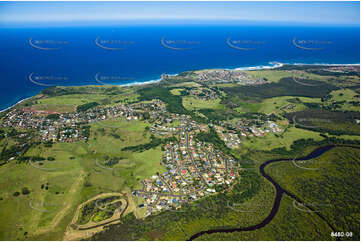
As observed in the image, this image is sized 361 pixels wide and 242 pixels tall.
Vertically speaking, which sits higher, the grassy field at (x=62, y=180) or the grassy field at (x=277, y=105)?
the grassy field at (x=277, y=105)

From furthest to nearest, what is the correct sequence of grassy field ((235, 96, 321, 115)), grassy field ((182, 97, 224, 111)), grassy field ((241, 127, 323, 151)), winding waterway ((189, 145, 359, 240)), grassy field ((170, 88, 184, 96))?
grassy field ((170, 88, 184, 96)) → grassy field ((182, 97, 224, 111)) → grassy field ((235, 96, 321, 115)) → grassy field ((241, 127, 323, 151)) → winding waterway ((189, 145, 359, 240))

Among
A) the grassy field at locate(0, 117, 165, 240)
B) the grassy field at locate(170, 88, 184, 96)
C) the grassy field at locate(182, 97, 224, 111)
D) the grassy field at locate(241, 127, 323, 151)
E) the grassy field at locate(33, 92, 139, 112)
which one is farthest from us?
the grassy field at locate(170, 88, 184, 96)

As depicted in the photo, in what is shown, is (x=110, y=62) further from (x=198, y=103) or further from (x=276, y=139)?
(x=276, y=139)

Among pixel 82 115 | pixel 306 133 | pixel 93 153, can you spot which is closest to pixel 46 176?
pixel 93 153

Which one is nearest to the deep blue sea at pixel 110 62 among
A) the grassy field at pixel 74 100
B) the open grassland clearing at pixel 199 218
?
the grassy field at pixel 74 100

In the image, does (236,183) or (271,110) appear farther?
(271,110)

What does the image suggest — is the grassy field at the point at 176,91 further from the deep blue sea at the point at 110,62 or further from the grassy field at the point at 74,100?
the deep blue sea at the point at 110,62

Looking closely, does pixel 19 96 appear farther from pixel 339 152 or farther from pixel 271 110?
pixel 339 152

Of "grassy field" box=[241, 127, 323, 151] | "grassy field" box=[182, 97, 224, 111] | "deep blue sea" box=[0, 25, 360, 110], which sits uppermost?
"deep blue sea" box=[0, 25, 360, 110]

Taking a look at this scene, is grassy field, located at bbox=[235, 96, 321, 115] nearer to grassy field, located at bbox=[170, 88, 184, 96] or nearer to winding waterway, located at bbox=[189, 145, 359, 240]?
winding waterway, located at bbox=[189, 145, 359, 240]

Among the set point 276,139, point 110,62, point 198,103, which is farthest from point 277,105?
point 110,62

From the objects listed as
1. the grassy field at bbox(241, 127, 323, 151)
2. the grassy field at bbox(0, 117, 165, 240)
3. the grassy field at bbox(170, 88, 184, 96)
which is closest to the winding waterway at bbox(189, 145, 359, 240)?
the grassy field at bbox(241, 127, 323, 151)
